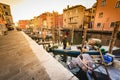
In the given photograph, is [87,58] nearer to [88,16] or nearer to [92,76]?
[92,76]

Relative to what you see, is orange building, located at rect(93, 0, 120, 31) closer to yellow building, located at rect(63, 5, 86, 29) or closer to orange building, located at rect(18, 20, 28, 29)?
yellow building, located at rect(63, 5, 86, 29)

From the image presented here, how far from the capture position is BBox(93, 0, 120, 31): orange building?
13281mm

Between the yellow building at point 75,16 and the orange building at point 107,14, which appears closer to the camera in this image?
the orange building at point 107,14

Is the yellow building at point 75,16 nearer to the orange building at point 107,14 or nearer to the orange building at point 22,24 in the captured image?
the orange building at point 107,14

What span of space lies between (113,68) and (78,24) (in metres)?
21.6

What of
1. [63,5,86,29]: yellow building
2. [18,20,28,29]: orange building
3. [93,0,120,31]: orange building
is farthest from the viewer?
[18,20,28,29]: orange building

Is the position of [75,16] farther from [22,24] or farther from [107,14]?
[22,24]

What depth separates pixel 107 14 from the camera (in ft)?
48.5

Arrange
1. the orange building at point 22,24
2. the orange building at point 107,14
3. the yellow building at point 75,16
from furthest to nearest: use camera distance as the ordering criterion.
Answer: the orange building at point 22,24
the yellow building at point 75,16
the orange building at point 107,14

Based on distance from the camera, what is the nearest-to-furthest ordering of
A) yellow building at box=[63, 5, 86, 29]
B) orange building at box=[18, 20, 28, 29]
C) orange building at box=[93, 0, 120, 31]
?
orange building at box=[93, 0, 120, 31] < yellow building at box=[63, 5, 86, 29] < orange building at box=[18, 20, 28, 29]

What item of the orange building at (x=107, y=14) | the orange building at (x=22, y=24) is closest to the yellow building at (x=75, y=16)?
the orange building at (x=107, y=14)

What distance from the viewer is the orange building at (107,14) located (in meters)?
13.3

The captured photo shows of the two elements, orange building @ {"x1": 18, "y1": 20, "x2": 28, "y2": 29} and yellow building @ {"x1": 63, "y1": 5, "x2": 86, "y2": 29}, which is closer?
yellow building @ {"x1": 63, "y1": 5, "x2": 86, "y2": 29}

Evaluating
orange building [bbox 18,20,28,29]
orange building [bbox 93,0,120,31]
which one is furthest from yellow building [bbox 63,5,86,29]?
orange building [bbox 18,20,28,29]
